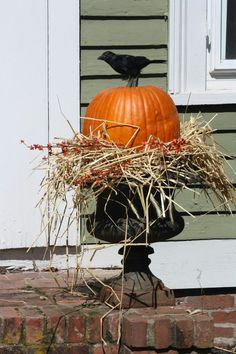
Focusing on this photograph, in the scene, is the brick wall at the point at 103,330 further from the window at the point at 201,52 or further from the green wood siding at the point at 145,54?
the window at the point at 201,52

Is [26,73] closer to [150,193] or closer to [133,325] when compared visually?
[150,193]

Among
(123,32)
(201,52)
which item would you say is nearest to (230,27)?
(201,52)

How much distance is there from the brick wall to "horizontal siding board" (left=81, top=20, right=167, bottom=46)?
5.79 feet

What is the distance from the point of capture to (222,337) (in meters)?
5.33

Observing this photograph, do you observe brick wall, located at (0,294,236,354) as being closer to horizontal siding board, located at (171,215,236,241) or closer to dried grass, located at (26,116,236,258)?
dried grass, located at (26,116,236,258)

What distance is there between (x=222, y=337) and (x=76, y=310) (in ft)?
5.09

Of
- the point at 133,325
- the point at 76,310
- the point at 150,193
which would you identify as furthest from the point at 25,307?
the point at 150,193

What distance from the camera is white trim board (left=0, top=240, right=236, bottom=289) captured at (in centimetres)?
536

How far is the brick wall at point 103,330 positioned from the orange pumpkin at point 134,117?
785mm

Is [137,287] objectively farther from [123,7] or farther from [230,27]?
[230,27]

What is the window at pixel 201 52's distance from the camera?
17.3 ft

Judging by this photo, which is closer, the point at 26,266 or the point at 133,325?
the point at 133,325

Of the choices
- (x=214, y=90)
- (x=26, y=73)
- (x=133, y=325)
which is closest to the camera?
(x=133, y=325)

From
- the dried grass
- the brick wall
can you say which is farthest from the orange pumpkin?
the brick wall
